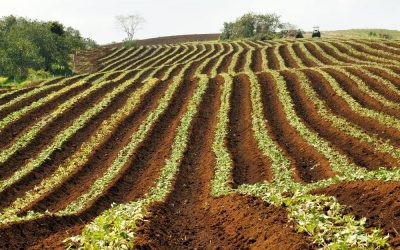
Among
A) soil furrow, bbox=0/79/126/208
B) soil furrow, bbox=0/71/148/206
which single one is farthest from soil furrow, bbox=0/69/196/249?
soil furrow, bbox=0/71/148/206

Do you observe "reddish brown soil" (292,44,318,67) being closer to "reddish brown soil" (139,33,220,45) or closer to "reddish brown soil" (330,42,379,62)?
"reddish brown soil" (330,42,379,62)

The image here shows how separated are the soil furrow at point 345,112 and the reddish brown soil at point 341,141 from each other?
1.49 meters

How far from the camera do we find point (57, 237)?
42.9 ft

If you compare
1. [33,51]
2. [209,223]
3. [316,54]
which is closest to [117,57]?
[33,51]

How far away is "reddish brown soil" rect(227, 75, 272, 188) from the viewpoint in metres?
20.4

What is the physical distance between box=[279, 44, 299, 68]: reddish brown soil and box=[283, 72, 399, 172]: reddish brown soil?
17761mm

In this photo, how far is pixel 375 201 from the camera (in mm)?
11867

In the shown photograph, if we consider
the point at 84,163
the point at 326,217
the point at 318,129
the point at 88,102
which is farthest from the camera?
the point at 88,102

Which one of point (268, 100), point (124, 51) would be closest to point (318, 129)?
point (268, 100)

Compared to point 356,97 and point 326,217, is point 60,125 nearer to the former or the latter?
point 356,97

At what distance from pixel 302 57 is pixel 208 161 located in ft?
131

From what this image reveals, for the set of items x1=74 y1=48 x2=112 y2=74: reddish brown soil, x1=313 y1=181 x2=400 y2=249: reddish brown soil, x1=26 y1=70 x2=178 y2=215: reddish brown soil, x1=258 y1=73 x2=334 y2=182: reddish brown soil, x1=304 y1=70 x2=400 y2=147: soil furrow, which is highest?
x1=313 y1=181 x2=400 y2=249: reddish brown soil

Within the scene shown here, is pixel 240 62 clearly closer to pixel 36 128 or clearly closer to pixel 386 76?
pixel 386 76

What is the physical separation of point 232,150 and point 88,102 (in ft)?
52.0
